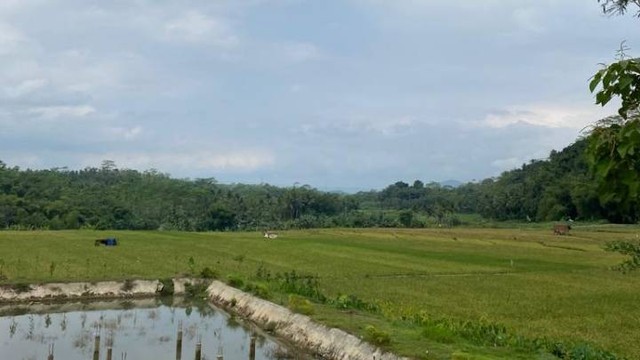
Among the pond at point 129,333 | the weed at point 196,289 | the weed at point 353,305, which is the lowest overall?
the pond at point 129,333

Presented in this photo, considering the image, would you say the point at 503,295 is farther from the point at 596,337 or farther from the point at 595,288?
the point at 596,337

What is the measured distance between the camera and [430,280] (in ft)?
82.8

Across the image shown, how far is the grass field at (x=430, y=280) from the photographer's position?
43.7ft

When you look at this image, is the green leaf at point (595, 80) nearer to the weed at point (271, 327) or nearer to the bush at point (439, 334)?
the bush at point (439, 334)

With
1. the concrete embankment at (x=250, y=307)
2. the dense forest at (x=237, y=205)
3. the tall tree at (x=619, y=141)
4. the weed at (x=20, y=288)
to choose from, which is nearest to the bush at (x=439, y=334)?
the concrete embankment at (x=250, y=307)

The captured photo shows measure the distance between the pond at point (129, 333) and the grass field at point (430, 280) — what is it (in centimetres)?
184

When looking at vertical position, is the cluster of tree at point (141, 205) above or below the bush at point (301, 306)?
above

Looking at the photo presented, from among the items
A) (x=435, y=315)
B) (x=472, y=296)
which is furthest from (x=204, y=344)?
(x=472, y=296)

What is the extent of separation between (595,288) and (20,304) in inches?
807

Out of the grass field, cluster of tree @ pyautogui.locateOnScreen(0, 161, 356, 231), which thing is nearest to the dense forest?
cluster of tree @ pyautogui.locateOnScreen(0, 161, 356, 231)

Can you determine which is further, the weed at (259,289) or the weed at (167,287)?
the weed at (167,287)

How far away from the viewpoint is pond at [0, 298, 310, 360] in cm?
1409

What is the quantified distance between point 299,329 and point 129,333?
4.68 meters

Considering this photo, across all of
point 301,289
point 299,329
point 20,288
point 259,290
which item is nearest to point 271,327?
point 299,329
